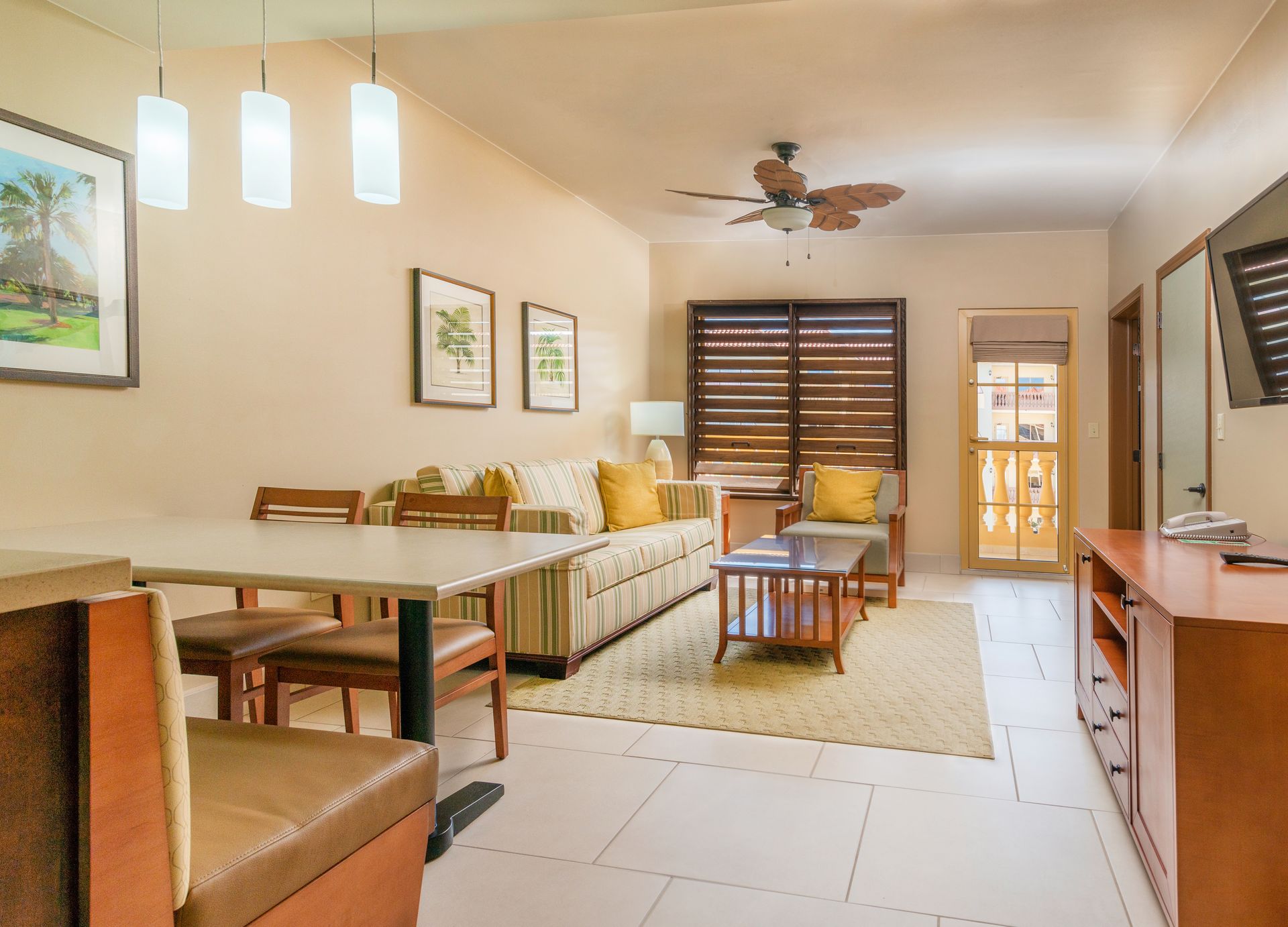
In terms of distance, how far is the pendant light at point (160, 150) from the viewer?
204 cm

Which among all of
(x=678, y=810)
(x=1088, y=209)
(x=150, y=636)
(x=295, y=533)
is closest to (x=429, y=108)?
(x=295, y=533)

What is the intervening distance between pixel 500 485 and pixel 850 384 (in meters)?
3.84

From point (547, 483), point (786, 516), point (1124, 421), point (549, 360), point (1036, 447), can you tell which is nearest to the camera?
point (547, 483)

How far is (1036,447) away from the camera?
6.74 m

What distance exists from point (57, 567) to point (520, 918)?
142cm

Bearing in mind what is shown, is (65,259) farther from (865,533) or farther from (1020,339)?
(1020,339)

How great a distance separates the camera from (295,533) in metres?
2.32

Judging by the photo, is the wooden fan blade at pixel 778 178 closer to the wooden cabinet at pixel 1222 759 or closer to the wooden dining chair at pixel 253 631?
the wooden dining chair at pixel 253 631

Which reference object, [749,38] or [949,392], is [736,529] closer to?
[949,392]

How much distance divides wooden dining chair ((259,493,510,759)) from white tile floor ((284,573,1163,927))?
33 cm

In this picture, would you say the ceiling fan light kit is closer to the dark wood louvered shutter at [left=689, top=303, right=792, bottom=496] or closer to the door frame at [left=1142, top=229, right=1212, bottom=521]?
the door frame at [left=1142, top=229, right=1212, bottom=521]

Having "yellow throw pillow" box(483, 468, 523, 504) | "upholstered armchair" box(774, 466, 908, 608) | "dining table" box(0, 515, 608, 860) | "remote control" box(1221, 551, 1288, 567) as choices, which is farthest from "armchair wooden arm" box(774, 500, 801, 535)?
"dining table" box(0, 515, 608, 860)

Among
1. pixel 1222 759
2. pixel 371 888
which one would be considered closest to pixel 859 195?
pixel 1222 759

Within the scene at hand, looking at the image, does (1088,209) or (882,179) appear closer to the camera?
(882,179)
